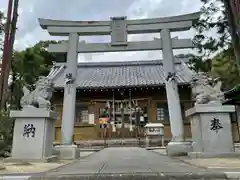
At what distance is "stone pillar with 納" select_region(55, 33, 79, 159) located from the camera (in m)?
8.37

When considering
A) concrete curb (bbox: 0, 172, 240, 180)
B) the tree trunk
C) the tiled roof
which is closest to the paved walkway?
concrete curb (bbox: 0, 172, 240, 180)

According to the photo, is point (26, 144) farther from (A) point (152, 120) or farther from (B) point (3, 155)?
(A) point (152, 120)

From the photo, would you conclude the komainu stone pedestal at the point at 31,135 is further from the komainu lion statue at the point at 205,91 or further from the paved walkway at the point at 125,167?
the komainu lion statue at the point at 205,91

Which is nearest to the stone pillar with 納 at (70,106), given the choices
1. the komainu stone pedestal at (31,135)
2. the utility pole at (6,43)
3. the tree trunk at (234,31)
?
the komainu stone pedestal at (31,135)

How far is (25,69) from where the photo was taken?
1560 centimetres

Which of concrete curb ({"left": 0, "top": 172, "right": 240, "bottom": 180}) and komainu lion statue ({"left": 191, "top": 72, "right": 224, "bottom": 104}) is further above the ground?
komainu lion statue ({"left": 191, "top": 72, "right": 224, "bottom": 104})

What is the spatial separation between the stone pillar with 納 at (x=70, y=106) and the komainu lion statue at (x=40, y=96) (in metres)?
1.33

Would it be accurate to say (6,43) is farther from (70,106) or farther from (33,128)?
(70,106)

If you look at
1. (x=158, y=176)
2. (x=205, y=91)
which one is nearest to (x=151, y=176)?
(x=158, y=176)

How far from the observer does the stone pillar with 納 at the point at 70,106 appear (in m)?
8.37

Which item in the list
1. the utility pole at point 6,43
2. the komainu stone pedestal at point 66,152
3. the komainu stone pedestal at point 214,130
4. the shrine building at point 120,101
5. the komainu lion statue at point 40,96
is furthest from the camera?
the shrine building at point 120,101

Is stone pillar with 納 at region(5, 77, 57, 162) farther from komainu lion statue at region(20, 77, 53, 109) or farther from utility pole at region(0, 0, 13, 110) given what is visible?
utility pole at region(0, 0, 13, 110)

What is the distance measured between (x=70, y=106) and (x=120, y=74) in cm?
1118

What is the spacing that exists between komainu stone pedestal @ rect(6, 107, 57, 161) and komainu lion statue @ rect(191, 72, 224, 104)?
4515 millimetres
